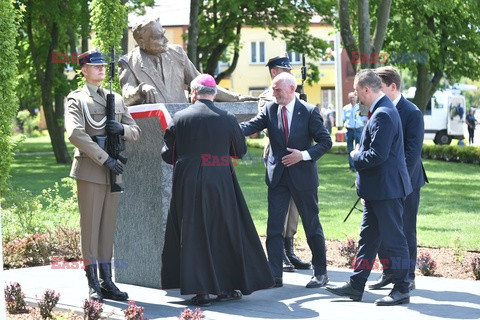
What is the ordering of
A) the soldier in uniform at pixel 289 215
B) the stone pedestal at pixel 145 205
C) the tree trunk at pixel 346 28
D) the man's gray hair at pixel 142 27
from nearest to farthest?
1. the stone pedestal at pixel 145 205
2. the man's gray hair at pixel 142 27
3. the soldier in uniform at pixel 289 215
4. the tree trunk at pixel 346 28

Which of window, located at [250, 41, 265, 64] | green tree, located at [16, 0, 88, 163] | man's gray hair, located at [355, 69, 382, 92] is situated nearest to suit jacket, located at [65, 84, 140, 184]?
man's gray hair, located at [355, 69, 382, 92]

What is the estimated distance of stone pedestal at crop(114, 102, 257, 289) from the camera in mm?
9125

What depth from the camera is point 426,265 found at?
10031mm

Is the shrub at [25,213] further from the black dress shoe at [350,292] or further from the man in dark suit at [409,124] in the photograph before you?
the man in dark suit at [409,124]

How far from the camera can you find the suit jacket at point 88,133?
27.3 feet

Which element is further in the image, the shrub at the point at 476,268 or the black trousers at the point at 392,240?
the shrub at the point at 476,268

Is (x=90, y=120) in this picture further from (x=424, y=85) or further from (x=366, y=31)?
(x=424, y=85)

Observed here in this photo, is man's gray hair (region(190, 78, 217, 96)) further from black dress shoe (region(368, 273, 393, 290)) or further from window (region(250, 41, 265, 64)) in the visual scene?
window (region(250, 41, 265, 64))

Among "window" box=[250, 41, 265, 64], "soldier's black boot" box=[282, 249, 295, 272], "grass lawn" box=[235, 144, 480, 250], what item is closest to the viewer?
"soldier's black boot" box=[282, 249, 295, 272]

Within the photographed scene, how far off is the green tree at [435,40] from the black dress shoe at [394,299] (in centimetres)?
2289

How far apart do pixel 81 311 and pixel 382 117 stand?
10.3 feet

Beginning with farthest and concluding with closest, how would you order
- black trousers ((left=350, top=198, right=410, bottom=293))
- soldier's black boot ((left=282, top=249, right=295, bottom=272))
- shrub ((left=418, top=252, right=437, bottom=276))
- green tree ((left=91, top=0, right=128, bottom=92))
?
1. green tree ((left=91, top=0, right=128, bottom=92))
2. soldier's black boot ((left=282, top=249, right=295, bottom=272))
3. shrub ((left=418, top=252, right=437, bottom=276))
4. black trousers ((left=350, top=198, right=410, bottom=293))

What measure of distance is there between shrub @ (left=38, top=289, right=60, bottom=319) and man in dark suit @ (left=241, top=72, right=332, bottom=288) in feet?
7.51

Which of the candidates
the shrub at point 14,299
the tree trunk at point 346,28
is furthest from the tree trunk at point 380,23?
the shrub at point 14,299
